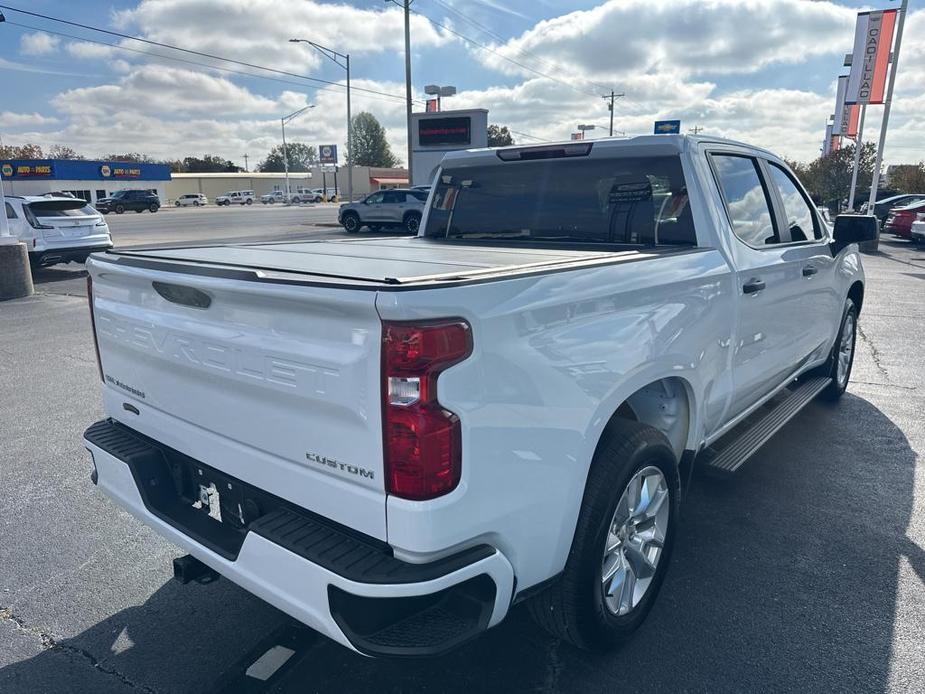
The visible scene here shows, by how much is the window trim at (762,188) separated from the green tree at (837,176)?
1472 inches

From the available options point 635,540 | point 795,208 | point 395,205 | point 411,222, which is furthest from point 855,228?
point 395,205

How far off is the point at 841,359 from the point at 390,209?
2167cm

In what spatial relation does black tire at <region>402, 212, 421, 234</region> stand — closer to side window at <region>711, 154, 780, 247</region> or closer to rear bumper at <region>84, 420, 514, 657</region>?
side window at <region>711, 154, 780, 247</region>

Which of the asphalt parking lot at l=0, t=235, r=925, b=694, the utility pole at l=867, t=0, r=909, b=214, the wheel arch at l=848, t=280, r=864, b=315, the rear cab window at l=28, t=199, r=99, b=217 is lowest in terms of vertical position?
the asphalt parking lot at l=0, t=235, r=925, b=694

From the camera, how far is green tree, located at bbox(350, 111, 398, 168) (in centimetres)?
11012

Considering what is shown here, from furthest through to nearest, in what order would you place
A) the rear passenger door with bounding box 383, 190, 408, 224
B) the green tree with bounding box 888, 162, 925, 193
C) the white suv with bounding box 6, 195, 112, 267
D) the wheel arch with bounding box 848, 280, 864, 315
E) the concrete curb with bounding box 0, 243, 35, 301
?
the green tree with bounding box 888, 162, 925, 193 < the rear passenger door with bounding box 383, 190, 408, 224 < the white suv with bounding box 6, 195, 112, 267 < the concrete curb with bounding box 0, 243, 35, 301 < the wheel arch with bounding box 848, 280, 864, 315

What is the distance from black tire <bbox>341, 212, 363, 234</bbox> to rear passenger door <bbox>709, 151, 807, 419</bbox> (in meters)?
23.9

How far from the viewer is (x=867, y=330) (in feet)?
29.1

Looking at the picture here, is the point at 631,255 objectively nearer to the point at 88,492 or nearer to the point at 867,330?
the point at 88,492

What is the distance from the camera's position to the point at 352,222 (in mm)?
27359

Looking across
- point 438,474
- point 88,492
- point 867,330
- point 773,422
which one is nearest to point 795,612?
point 773,422

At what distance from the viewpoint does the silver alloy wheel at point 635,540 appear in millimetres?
2662

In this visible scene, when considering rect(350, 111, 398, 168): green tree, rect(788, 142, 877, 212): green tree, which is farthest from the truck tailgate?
rect(350, 111, 398, 168): green tree

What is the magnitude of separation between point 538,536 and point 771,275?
2347 millimetres
